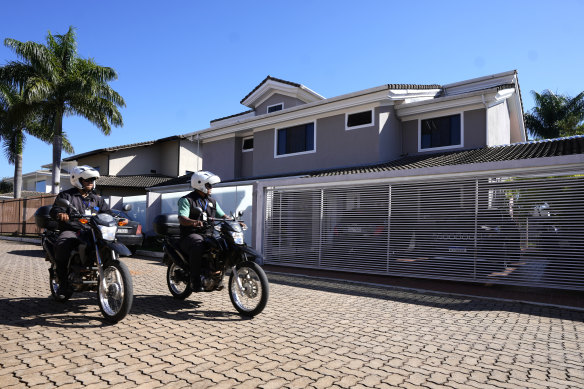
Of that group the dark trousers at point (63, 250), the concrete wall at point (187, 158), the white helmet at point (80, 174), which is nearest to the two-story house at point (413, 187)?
the white helmet at point (80, 174)

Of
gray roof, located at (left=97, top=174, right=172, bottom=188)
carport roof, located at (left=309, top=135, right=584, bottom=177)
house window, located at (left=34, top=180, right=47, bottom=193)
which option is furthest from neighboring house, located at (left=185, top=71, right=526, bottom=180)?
house window, located at (left=34, top=180, right=47, bottom=193)

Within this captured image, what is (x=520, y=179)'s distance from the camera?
845cm

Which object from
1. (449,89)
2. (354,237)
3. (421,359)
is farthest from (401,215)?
(449,89)

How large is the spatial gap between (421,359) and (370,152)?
12275 millimetres

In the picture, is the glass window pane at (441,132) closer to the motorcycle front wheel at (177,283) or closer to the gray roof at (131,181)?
the motorcycle front wheel at (177,283)

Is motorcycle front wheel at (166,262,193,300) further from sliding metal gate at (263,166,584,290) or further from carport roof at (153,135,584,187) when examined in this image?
carport roof at (153,135,584,187)

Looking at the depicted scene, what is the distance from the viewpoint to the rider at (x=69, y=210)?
221 inches

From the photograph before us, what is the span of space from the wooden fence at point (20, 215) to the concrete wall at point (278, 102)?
11.1m

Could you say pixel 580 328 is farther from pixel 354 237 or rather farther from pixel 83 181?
pixel 83 181

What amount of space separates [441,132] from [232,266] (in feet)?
40.7

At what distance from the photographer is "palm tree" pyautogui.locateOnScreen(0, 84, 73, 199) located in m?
22.9

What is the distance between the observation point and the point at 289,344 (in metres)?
4.49

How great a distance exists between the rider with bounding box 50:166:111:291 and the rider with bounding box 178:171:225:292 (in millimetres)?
1107

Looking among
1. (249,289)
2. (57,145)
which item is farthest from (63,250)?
(57,145)
